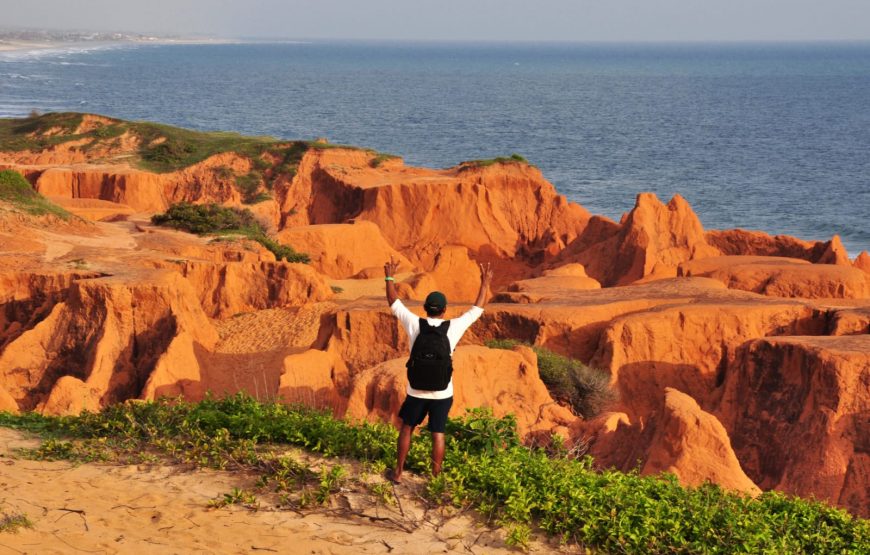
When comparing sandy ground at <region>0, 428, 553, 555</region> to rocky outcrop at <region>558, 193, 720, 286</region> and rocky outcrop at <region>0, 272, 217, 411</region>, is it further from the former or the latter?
rocky outcrop at <region>558, 193, 720, 286</region>

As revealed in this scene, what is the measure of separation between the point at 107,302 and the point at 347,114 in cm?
9707

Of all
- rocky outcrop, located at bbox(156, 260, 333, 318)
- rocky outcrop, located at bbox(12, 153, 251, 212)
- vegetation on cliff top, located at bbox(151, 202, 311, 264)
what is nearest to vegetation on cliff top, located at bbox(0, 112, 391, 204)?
rocky outcrop, located at bbox(12, 153, 251, 212)

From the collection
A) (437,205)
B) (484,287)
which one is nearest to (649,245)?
(437,205)

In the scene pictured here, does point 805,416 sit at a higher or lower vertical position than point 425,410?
lower

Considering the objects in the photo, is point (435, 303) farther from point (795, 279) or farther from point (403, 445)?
point (795, 279)

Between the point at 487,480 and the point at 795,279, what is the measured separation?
2098cm

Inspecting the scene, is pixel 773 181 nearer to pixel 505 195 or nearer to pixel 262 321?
pixel 505 195

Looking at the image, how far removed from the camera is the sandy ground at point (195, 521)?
8.38m

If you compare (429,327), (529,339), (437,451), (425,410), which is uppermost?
(429,327)

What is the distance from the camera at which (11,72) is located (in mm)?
161125

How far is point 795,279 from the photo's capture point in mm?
28047

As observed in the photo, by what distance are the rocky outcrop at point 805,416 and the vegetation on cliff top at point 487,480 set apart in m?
5.48

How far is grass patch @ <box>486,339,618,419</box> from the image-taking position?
59.5 feet

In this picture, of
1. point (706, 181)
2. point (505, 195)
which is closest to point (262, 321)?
point (505, 195)
